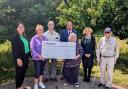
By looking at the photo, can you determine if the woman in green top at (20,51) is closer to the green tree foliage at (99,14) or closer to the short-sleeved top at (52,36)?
the short-sleeved top at (52,36)

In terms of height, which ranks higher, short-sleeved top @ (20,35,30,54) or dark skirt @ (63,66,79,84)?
short-sleeved top @ (20,35,30,54)

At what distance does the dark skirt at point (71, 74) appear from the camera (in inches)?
506

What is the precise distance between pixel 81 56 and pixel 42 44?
150 centimetres

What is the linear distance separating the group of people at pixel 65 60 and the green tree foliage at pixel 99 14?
9015 millimetres

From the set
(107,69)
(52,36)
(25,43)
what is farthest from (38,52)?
(107,69)

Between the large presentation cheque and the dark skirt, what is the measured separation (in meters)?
0.59

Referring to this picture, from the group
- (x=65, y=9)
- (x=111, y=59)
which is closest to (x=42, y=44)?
(x=111, y=59)

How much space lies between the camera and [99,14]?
22297mm

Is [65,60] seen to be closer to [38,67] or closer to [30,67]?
[38,67]

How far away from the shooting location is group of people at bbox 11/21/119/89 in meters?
11.8

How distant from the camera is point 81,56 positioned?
1291cm

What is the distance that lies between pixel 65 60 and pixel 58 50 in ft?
2.31

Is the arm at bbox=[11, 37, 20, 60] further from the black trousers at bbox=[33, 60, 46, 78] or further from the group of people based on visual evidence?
the black trousers at bbox=[33, 60, 46, 78]

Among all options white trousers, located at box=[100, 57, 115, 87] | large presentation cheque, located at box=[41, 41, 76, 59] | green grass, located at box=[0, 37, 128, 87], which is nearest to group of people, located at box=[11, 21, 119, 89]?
white trousers, located at box=[100, 57, 115, 87]
